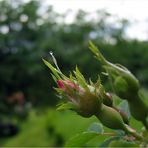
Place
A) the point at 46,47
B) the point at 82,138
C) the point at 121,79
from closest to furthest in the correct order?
the point at 121,79, the point at 82,138, the point at 46,47

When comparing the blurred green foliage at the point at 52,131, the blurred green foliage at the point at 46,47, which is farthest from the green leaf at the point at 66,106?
the blurred green foliage at the point at 46,47

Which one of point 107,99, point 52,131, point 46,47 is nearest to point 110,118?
point 107,99

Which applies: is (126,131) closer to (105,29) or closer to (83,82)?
(83,82)

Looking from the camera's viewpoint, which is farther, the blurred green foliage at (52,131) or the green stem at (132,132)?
the blurred green foliage at (52,131)

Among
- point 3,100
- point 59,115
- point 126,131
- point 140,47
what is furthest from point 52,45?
point 126,131

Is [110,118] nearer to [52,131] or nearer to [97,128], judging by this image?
[97,128]

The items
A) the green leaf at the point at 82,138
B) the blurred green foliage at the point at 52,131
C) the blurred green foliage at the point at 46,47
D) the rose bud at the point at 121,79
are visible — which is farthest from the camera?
the blurred green foliage at the point at 46,47

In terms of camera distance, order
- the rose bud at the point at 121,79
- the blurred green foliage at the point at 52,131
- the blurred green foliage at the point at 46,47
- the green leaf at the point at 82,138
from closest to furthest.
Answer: the rose bud at the point at 121,79 < the green leaf at the point at 82,138 < the blurred green foliage at the point at 52,131 < the blurred green foliage at the point at 46,47

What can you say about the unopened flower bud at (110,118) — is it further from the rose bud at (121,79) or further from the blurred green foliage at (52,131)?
the blurred green foliage at (52,131)
